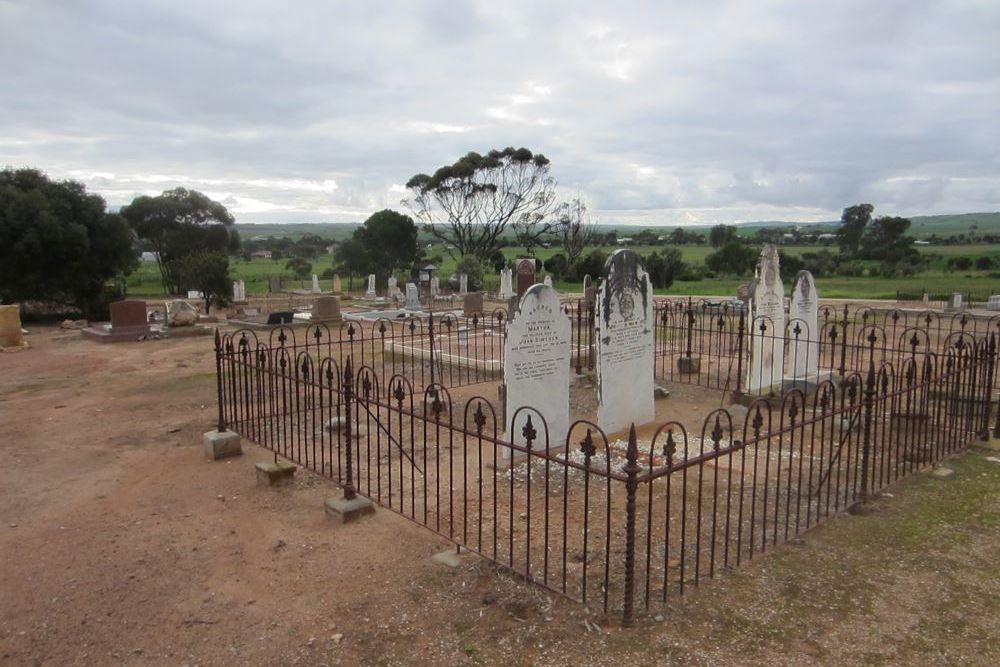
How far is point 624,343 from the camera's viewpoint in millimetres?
8422

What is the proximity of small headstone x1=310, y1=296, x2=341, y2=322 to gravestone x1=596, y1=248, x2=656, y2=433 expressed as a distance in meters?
14.1

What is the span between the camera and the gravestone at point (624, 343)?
26.9ft

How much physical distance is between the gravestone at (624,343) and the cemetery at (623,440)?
0.08 feet

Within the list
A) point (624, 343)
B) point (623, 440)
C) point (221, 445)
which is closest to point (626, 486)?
point (623, 440)

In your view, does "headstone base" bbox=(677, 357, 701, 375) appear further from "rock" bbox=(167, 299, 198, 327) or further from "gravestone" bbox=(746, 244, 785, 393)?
"rock" bbox=(167, 299, 198, 327)

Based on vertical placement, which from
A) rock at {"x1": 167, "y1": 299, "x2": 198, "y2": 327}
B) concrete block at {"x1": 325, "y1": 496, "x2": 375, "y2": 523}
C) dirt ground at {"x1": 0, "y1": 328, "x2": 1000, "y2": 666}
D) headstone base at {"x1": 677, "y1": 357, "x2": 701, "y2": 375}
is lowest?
dirt ground at {"x1": 0, "y1": 328, "x2": 1000, "y2": 666}

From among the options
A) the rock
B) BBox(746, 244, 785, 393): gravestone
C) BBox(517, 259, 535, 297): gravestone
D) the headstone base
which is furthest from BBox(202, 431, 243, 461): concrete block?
the rock

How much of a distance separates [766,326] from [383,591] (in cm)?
771

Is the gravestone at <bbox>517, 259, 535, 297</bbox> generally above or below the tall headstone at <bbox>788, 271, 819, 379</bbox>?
above

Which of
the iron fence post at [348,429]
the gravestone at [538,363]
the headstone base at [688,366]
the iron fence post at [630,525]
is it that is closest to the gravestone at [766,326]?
the headstone base at [688,366]

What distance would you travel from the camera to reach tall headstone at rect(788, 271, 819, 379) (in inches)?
426

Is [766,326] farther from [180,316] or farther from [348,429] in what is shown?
[180,316]

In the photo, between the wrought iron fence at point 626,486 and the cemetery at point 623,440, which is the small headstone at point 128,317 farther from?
the wrought iron fence at point 626,486

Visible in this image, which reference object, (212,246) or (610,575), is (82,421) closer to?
(610,575)
